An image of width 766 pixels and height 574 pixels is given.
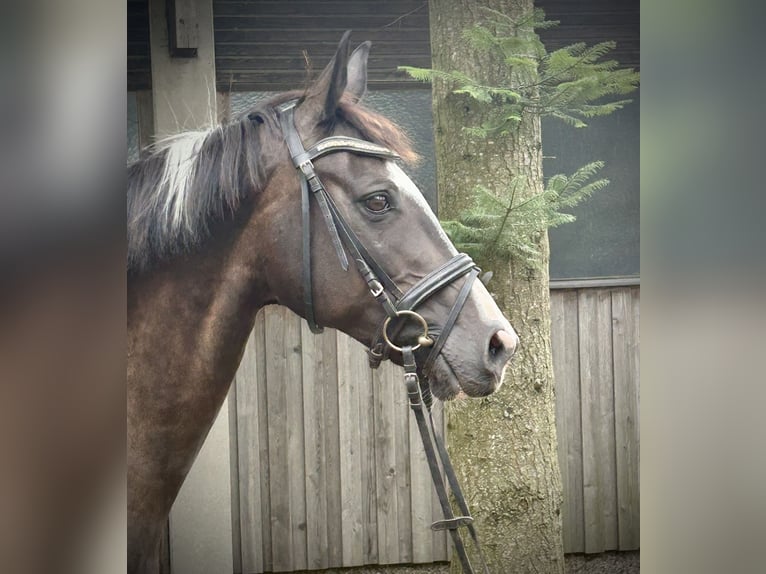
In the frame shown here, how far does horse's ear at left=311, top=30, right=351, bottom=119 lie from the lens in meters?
1.50

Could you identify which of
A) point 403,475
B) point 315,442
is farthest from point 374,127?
point 403,475

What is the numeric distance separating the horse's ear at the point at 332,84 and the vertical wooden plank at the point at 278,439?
0.65m

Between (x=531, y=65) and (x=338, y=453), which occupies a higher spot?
(x=531, y=65)

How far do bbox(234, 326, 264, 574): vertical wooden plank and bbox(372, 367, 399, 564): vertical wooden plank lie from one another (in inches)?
13.4

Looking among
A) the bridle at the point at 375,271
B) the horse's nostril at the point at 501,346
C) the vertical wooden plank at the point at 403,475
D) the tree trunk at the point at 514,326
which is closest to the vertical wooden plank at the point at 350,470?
the vertical wooden plank at the point at 403,475

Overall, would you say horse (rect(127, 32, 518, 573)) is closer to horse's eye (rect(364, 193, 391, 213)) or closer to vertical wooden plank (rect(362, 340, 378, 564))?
horse's eye (rect(364, 193, 391, 213))

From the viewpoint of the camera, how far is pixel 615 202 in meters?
1.85

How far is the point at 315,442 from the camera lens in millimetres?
1951

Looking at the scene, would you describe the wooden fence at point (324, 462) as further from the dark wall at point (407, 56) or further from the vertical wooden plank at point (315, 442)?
the dark wall at point (407, 56)

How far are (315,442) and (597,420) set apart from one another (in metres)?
0.81

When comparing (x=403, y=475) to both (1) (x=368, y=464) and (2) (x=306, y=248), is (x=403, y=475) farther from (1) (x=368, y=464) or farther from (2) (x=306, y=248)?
(2) (x=306, y=248)

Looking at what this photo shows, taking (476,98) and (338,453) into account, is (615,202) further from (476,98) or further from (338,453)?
(338,453)
